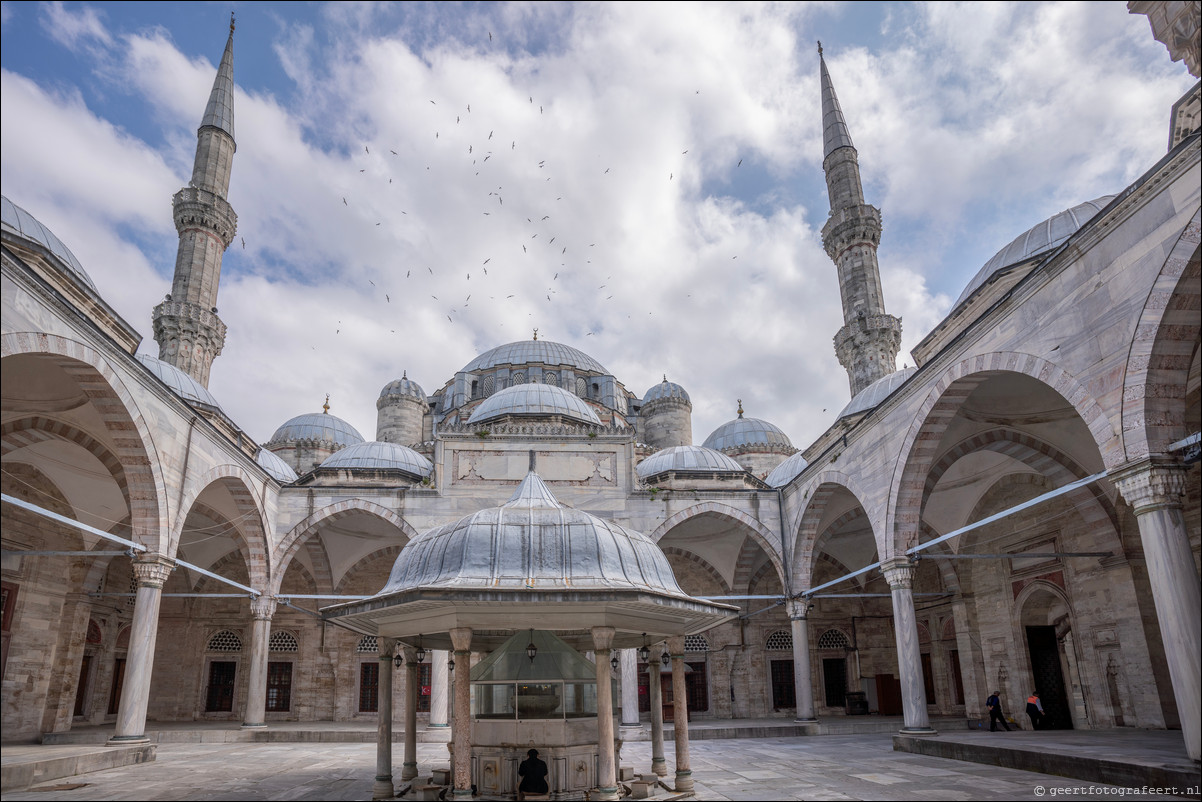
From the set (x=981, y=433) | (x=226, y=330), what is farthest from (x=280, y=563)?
(x=981, y=433)

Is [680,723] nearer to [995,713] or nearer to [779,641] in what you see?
[995,713]

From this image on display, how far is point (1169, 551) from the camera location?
21.4ft

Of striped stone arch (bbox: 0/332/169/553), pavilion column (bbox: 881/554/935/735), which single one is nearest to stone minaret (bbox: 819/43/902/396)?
pavilion column (bbox: 881/554/935/735)

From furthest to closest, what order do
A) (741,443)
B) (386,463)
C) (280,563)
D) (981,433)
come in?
(741,443) → (386,463) → (280,563) → (981,433)

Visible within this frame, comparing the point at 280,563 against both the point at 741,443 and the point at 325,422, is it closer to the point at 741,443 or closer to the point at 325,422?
the point at 325,422

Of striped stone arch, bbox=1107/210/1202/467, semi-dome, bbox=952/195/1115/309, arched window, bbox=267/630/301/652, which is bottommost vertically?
arched window, bbox=267/630/301/652

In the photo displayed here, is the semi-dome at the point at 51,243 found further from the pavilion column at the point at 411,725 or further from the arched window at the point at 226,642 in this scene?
the arched window at the point at 226,642

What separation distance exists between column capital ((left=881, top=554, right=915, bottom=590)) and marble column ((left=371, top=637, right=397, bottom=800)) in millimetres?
7063

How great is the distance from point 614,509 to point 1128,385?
10.3 meters

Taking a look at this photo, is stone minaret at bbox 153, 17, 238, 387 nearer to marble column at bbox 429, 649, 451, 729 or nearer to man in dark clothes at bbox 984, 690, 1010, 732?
marble column at bbox 429, 649, 451, 729

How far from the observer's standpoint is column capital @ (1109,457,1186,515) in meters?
6.54

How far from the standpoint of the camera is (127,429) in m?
9.77

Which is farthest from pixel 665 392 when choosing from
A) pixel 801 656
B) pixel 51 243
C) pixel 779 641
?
pixel 51 243

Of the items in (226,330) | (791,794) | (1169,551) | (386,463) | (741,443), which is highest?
(226,330)
